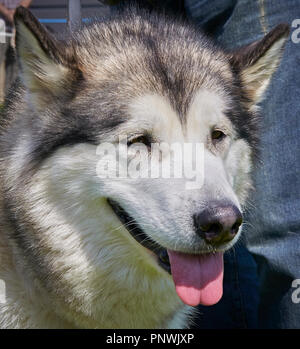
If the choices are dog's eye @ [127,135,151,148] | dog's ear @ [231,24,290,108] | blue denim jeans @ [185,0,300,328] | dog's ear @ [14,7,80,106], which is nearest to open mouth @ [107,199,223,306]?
dog's eye @ [127,135,151,148]

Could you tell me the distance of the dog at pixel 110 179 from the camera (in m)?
2.80

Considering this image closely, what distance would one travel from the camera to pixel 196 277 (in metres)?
2.82

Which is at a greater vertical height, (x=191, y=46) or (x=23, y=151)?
(x=191, y=46)

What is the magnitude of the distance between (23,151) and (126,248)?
847mm

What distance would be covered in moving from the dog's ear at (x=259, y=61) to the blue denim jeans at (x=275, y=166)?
0.22ft

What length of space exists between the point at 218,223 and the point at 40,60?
4.41ft

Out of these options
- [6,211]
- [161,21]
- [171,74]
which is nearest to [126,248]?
[6,211]

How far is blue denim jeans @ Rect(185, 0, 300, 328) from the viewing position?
3.27 m

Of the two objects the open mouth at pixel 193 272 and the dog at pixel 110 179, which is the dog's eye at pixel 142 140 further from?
the open mouth at pixel 193 272

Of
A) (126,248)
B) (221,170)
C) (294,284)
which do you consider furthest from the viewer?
(294,284)

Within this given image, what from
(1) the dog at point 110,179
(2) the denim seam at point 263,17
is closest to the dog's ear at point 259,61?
(1) the dog at point 110,179

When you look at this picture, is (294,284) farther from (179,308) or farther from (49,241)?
(49,241)

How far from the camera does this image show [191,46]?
3.25m

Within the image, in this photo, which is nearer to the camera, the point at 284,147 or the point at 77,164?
A: the point at 77,164
